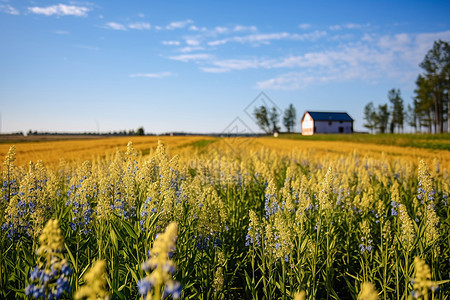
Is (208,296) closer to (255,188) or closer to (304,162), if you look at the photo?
(255,188)

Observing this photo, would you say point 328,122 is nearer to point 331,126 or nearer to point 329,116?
point 331,126

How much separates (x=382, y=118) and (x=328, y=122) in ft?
108

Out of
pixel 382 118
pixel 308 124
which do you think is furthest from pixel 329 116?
pixel 382 118

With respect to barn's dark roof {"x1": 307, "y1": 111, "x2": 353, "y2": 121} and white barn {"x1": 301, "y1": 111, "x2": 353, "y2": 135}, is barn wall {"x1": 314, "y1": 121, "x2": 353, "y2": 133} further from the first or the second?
barn's dark roof {"x1": 307, "y1": 111, "x2": 353, "y2": 121}

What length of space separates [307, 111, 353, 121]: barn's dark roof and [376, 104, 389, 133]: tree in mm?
21769

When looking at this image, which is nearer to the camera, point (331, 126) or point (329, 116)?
point (331, 126)

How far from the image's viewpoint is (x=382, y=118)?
11750cm

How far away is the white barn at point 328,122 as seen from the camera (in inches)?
3939

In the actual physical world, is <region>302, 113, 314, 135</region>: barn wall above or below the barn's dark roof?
below

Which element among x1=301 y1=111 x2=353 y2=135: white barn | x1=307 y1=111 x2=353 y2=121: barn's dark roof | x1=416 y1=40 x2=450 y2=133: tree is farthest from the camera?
x1=307 y1=111 x2=353 y2=121: barn's dark roof

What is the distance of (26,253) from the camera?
3.28 meters

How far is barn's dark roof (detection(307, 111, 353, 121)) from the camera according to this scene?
101312mm

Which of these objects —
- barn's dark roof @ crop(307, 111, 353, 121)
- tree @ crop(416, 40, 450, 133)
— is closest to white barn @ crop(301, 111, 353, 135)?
barn's dark roof @ crop(307, 111, 353, 121)

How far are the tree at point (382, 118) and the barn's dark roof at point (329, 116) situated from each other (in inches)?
857
